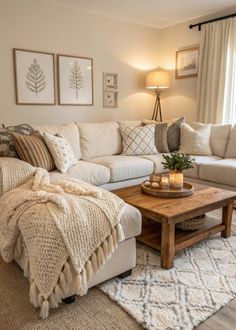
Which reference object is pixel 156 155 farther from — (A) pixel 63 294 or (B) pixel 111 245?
(A) pixel 63 294

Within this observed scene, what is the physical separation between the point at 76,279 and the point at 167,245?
0.70m

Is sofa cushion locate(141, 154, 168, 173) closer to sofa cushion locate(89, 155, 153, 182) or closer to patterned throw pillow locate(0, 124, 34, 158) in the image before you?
sofa cushion locate(89, 155, 153, 182)

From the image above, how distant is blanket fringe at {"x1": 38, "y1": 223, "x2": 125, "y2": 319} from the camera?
1480mm

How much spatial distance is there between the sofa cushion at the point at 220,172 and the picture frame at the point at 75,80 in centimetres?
196

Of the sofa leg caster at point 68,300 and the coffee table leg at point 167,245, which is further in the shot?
the coffee table leg at point 167,245

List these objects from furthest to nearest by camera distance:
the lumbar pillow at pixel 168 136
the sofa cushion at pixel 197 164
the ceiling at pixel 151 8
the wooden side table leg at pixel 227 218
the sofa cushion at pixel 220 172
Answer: the lumbar pillow at pixel 168 136 → the ceiling at pixel 151 8 → the sofa cushion at pixel 197 164 → the sofa cushion at pixel 220 172 → the wooden side table leg at pixel 227 218

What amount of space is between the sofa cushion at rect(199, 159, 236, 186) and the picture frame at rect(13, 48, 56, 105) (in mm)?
2183

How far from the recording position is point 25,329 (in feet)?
4.70

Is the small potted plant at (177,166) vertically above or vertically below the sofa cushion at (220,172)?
above

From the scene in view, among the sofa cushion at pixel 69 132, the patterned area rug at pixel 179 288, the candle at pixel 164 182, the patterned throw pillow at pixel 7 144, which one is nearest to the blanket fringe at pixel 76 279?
the patterned area rug at pixel 179 288

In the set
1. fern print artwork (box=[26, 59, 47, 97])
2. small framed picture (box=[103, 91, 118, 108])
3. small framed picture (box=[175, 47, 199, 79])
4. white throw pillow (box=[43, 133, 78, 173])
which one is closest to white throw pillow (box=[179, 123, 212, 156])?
small framed picture (box=[175, 47, 199, 79])

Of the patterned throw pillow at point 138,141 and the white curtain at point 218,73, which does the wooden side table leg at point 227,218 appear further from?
the white curtain at point 218,73

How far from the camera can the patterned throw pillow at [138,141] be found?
12.2 ft

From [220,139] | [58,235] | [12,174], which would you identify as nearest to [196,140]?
[220,139]
